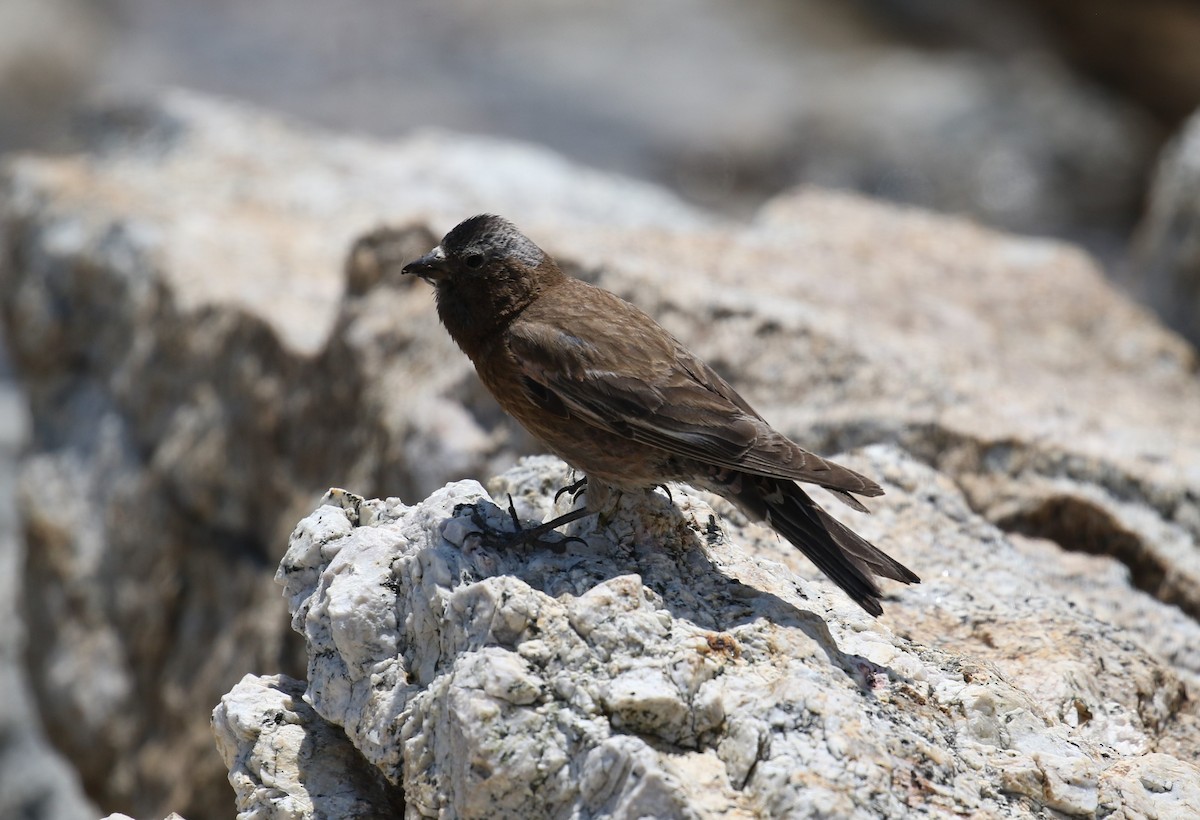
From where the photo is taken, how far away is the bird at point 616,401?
143 inches

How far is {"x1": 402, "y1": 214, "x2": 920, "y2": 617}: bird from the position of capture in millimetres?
3645

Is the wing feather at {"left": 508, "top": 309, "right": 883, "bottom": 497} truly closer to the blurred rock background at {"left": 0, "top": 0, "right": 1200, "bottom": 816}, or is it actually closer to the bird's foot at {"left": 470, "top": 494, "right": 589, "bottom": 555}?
the bird's foot at {"left": 470, "top": 494, "right": 589, "bottom": 555}

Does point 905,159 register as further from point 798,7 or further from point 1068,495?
point 1068,495

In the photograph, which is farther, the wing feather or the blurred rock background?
the blurred rock background

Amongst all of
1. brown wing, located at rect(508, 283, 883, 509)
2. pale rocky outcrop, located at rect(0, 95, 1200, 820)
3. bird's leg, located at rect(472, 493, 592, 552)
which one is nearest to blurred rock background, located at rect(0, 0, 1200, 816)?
pale rocky outcrop, located at rect(0, 95, 1200, 820)

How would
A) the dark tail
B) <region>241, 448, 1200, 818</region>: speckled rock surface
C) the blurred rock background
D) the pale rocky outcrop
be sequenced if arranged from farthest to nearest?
1. the blurred rock background
2. the pale rocky outcrop
3. the dark tail
4. <region>241, 448, 1200, 818</region>: speckled rock surface

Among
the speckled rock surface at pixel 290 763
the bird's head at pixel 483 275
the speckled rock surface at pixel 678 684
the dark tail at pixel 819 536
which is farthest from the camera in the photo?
the bird's head at pixel 483 275

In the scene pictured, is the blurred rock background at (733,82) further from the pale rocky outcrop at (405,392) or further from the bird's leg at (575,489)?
the bird's leg at (575,489)

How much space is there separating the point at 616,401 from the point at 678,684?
1198 mm

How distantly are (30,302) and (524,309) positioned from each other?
4527mm

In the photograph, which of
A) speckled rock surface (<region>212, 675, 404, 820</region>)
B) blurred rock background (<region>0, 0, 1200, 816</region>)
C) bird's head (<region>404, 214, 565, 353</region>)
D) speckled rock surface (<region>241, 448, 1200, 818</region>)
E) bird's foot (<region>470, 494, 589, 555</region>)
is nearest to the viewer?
speckled rock surface (<region>241, 448, 1200, 818</region>)

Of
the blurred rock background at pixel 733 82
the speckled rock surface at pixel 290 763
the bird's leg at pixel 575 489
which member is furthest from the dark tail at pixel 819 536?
the blurred rock background at pixel 733 82

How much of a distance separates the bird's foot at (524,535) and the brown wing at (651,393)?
430 mm

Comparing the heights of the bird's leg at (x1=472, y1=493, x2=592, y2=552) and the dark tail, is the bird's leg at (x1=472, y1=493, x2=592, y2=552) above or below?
below
